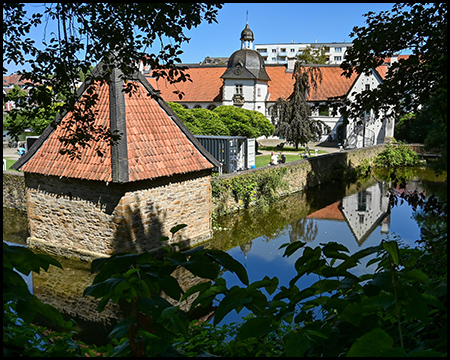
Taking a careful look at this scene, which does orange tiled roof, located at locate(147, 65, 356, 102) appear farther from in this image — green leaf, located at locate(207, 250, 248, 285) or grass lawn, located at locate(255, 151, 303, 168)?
green leaf, located at locate(207, 250, 248, 285)

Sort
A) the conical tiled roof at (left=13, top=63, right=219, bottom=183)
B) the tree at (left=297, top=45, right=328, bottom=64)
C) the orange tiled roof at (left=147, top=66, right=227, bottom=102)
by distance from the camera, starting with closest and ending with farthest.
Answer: the conical tiled roof at (left=13, top=63, right=219, bottom=183)
the orange tiled roof at (left=147, top=66, right=227, bottom=102)
the tree at (left=297, top=45, right=328, bottom=64)

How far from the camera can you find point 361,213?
17.9 m

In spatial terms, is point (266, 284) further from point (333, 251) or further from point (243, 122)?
point (243, 122)

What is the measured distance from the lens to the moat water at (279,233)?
9898 millimetres

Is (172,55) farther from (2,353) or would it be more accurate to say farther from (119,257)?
(2,353)

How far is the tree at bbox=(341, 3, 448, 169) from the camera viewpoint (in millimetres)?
4035

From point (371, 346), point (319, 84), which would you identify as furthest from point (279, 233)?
point (319, 84)

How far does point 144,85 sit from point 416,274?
10213mm

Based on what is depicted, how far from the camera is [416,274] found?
81.5 inches

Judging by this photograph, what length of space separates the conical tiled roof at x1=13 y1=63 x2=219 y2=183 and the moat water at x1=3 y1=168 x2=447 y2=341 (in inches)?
91.3

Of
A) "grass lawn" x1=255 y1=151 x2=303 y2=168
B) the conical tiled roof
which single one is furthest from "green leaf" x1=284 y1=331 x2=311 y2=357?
"grass lawn" x1=255 y1=151 x2=303 y2=168

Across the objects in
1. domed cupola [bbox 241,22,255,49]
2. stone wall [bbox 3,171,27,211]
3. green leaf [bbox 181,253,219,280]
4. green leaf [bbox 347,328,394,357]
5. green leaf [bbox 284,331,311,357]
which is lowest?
stone wall [bbox 3,171,27,211]

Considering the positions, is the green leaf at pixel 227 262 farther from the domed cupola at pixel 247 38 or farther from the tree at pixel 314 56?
the tree at pixel 314 56

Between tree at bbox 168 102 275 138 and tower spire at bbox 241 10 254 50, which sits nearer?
tree at bbox 168 102 275 138
